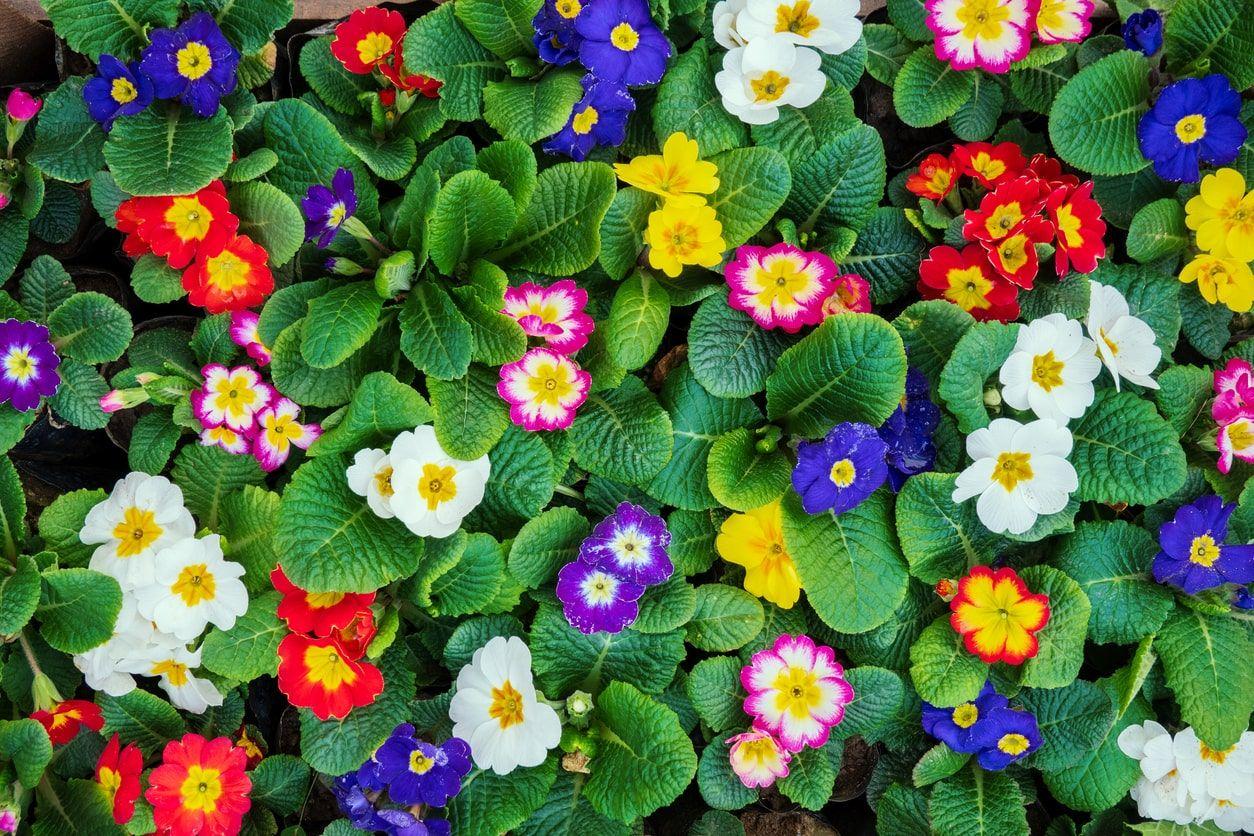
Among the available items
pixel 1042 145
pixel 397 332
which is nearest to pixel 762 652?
pixel 397 332

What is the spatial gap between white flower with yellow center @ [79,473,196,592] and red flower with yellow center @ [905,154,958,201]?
1589 mm

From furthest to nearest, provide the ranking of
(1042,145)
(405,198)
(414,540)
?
(1042,145), (405,198), (414,540)

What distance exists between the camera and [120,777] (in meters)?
1.91

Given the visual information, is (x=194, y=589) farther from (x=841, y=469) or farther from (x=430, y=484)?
(x=841, y=469)

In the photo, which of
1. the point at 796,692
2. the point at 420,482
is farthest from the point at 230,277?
the point at 796,692

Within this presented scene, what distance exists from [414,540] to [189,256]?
686 mm

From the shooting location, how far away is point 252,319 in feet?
6.32

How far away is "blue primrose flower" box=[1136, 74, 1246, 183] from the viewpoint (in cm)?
202

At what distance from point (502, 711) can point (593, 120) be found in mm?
1144

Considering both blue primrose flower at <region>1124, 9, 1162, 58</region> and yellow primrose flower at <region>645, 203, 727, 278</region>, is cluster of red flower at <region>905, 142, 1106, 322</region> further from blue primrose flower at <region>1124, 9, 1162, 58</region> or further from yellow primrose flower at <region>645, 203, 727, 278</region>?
yellow primrose flower at <region>645, 203, 727, 278</region>

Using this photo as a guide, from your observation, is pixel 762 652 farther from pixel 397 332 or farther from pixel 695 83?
pixel 695 83

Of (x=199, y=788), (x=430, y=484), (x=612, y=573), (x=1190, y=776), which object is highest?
(x=430, y=484)

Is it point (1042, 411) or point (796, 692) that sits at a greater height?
point (1042, 411)

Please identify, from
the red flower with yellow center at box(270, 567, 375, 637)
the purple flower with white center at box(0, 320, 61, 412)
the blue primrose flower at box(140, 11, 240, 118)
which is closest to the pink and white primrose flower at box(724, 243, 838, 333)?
the red flower with yellow center at box(270, 567, 375, 637)
